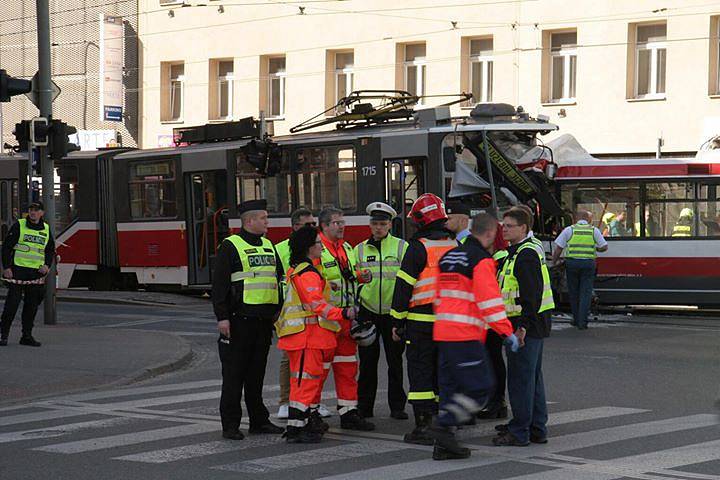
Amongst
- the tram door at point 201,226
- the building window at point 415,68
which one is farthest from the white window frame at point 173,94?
the tram door at point 201,226

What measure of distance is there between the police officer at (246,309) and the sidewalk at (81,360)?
3160mm

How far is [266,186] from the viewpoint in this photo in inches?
1027

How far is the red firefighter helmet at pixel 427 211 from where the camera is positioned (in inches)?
404

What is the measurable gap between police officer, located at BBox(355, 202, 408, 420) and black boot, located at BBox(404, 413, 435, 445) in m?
1.04

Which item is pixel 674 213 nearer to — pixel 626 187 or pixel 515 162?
pixel 626 187

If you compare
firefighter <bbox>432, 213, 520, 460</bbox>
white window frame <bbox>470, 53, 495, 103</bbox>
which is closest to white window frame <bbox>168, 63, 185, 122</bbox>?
white window frame <bbox>470, 53, 495, 103</bbox>

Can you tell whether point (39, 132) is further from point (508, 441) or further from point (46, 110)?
point (508, 441)

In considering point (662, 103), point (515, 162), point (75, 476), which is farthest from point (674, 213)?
point (75, 476)

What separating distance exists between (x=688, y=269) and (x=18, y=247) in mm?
11053

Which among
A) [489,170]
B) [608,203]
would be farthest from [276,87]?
[608,203]

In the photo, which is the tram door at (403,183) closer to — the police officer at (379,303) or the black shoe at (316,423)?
the police officer at (379,303)

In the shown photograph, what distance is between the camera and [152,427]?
428 inches

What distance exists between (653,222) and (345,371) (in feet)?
43.4

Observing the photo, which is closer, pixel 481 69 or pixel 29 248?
pixel 29 248
